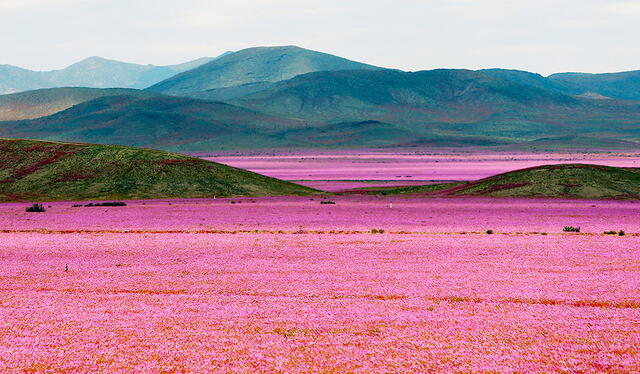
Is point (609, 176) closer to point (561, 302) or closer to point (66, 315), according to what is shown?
point (561, 302)

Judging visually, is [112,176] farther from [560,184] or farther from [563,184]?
[563,184]

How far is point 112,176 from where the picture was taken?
7088 cm

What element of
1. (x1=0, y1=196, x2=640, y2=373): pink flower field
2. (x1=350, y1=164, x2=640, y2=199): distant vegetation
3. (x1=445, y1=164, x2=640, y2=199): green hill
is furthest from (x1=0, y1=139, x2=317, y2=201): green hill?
(x1=0, y1=196, x2=640, y2=373): pink flower field

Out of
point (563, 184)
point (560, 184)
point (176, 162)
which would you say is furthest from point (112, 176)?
point (563, 184)

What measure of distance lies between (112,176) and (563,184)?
43104mm

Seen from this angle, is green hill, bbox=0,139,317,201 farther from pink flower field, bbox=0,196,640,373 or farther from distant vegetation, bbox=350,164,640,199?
pink flower field, bbox=0,196,640,373

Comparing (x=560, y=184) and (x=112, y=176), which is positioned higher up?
(x=560, y=184)

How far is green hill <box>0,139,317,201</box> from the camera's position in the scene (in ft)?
218

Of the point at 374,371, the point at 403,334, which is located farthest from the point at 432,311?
the point at 374,371

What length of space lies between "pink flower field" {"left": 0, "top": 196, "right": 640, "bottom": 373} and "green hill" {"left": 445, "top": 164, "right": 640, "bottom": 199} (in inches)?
1072

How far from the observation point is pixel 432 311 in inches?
637

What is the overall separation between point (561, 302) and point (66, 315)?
11.5 m

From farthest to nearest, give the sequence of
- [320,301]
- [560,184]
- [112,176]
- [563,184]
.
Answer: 1. [112,176]
2. [560,184]
3. [563,184]
4. [320,301]

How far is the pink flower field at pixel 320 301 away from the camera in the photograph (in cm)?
1273
